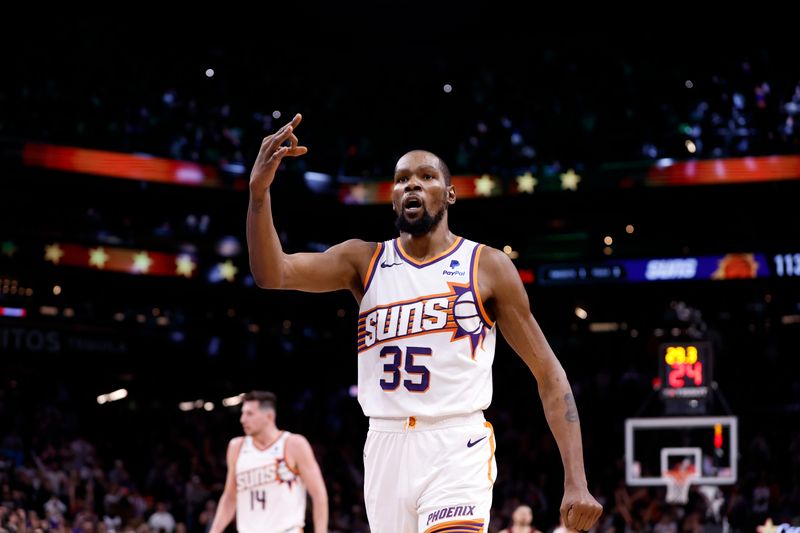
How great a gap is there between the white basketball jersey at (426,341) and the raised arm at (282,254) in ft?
0.59

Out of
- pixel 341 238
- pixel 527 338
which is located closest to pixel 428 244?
pixel 527 338

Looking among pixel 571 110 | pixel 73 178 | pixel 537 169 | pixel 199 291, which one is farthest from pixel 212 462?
pixel 571 110

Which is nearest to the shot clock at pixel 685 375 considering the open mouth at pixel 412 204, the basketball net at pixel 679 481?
the basketball net at pixel 679 481

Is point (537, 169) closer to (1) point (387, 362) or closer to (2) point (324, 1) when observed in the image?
(2) point (324, 1)

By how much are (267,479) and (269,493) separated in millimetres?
112

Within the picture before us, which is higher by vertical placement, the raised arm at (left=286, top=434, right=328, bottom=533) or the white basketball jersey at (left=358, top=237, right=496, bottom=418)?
the white basketball jersey at (left=358, top=237, right=496, bottom=418)

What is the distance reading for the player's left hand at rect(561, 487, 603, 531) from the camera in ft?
14.0

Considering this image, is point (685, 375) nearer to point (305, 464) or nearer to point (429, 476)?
point (305, 464)

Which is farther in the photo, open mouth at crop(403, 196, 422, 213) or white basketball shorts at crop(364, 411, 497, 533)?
open mouth at crop(403, 196, 422, 213)

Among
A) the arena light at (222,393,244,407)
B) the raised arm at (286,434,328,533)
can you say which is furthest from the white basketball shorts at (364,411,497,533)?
the arena light at (222,393,244,407)

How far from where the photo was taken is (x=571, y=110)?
72.9ft

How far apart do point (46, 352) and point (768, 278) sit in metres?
13.7

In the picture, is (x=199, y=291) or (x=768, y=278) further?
(x=199, y=291)

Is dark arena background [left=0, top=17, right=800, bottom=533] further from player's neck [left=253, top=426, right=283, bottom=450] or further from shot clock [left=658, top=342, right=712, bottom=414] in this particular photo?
player's neck [left=253, top=426, right=283, bottom=450]
